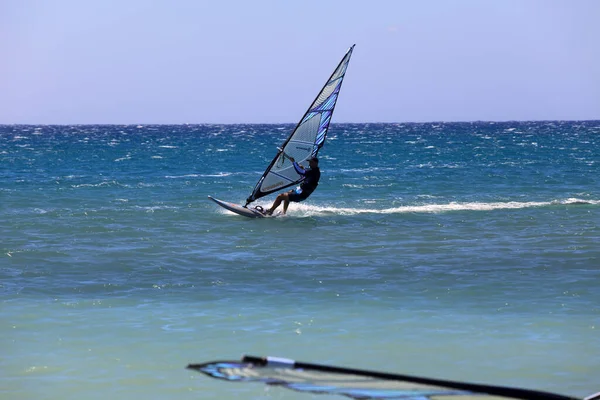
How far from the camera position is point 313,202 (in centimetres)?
2647

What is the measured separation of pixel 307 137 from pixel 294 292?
926cm

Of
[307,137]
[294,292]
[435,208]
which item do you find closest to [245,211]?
[307,137]

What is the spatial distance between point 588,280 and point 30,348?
25.9ft

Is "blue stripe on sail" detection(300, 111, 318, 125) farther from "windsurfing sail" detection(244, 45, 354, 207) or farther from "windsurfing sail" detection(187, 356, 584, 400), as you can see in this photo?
"windsurfing sail" detection(187, 356, 584, 400)

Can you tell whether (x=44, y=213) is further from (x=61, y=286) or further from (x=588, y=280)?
(x=588, y=280)

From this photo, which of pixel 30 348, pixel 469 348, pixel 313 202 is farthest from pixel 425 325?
pixel 313 202

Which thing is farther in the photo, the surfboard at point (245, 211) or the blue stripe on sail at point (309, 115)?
the surfboard at point (245, 211)

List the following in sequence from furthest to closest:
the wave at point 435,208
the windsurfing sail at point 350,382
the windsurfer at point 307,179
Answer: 1. the wave at point 435,208
2. the windsurfer at point 307,179
3. the windsurfing sail at point 350,382

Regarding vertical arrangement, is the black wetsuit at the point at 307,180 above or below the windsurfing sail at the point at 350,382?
below

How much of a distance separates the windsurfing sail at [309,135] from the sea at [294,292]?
3.96 feet

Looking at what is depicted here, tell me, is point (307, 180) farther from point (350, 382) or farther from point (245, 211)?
point (350, 382)

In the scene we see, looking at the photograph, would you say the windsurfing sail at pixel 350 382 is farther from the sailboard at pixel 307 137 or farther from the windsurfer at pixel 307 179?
the sailboard at pixel 307 137

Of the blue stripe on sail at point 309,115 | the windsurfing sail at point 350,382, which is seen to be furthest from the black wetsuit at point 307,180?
the windsurfing sail at point 350,382

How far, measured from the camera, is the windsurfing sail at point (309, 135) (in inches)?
809
